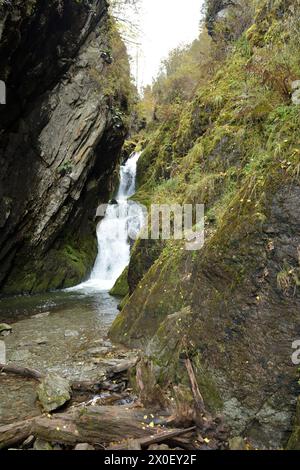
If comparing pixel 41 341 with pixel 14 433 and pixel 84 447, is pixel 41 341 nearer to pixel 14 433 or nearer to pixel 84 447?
pixel 14 433

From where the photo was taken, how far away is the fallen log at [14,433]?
388 centimetres

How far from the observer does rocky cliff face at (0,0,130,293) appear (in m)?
11.3

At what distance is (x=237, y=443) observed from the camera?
3561 mm

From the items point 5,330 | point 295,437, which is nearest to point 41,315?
point 5,330

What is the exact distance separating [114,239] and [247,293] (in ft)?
46.0

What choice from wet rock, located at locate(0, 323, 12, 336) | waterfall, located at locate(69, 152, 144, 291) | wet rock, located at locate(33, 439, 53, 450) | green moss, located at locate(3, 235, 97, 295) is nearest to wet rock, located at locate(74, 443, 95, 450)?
wet rock, located at locate(33, 439, 53, 450)

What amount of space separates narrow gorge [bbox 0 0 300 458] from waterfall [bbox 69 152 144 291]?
10 centimetres

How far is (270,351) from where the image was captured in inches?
155

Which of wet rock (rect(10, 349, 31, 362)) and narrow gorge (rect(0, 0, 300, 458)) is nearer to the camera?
narrow gorge (rect(0, 0, 300, 458))

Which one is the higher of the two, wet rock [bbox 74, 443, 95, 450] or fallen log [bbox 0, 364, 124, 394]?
wet rock [bbox 74, 443, 95, 450]

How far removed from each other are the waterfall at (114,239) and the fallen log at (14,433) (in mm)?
11506

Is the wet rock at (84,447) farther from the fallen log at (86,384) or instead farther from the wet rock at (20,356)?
the wet rock at (20,356)

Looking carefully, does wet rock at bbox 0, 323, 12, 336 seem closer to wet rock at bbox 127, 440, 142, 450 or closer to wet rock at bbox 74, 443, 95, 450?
wet rock at bbox 74, 443, 95, 450
